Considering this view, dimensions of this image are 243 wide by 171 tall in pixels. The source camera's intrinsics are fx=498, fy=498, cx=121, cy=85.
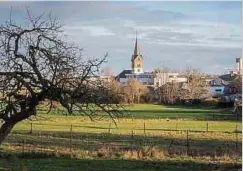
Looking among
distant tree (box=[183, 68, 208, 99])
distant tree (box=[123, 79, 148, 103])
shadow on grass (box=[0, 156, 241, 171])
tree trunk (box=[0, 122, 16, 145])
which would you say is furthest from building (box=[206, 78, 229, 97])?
tree trunk (box=[0, 122, 16, 145])

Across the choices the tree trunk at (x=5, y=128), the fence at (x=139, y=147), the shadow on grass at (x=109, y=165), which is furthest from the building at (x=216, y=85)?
the tree trunk at (x=5, y=128)

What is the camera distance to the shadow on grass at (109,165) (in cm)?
1778

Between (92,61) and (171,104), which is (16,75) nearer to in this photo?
(92,61)

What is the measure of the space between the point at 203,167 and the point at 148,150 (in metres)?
5.32

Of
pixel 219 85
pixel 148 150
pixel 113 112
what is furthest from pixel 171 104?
pixel 113 112

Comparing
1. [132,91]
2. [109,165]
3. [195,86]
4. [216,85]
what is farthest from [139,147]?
[216,85]

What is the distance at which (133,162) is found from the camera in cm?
2064

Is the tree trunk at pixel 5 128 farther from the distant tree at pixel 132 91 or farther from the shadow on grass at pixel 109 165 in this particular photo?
the shadow on grass at pixel 109 165

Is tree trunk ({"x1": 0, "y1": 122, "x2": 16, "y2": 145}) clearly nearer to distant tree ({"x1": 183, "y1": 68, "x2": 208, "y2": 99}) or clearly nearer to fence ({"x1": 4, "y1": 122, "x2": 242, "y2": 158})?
fence ({"x1": 4, "y1": 122, "x2": 242, "y2": 158})

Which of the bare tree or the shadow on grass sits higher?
the bare tree

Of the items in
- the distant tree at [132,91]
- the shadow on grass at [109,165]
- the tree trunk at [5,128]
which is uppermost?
the distant tree at [132,91]

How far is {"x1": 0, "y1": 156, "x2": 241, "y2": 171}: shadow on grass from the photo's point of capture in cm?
1778

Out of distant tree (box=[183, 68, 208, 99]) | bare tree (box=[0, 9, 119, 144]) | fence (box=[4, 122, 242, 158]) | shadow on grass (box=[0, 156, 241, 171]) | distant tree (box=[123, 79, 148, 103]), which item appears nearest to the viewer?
bare tree (box=[0, 9, 119, 144])

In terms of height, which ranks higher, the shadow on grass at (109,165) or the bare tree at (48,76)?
the bare tree at (48,76)
